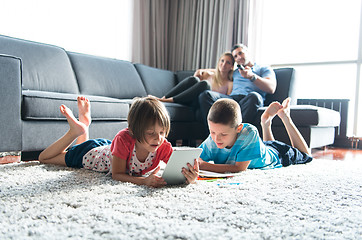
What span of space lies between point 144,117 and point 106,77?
1.95 metres

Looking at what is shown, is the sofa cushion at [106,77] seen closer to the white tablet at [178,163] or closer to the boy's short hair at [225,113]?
the boy's short hair at [225,113]

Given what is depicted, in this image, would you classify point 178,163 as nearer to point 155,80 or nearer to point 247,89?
point 247,89

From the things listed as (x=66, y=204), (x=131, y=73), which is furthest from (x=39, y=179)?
(x=131, y=73)

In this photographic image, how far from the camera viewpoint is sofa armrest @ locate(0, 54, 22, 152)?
1.71m

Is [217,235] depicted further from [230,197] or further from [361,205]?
[361,205]

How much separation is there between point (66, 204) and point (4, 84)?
1.10 meters

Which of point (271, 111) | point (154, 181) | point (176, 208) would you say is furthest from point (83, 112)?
point (271, 111)

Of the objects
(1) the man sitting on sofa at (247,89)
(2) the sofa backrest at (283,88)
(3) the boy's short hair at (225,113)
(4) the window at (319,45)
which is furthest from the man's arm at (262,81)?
(3) the boy's short hair at (225,113)

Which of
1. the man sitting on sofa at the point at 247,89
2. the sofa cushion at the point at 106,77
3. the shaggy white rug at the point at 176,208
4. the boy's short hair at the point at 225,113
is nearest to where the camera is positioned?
the shaggy white rug at the point at 176,208

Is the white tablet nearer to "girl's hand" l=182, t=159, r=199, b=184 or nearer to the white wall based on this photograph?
"girl's hand" l=182, t=159, r=199, b=184

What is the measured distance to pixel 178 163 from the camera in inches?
45.3

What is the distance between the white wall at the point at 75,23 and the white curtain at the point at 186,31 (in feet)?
0.81

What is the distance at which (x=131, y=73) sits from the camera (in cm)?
334

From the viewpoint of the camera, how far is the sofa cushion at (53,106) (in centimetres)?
184
